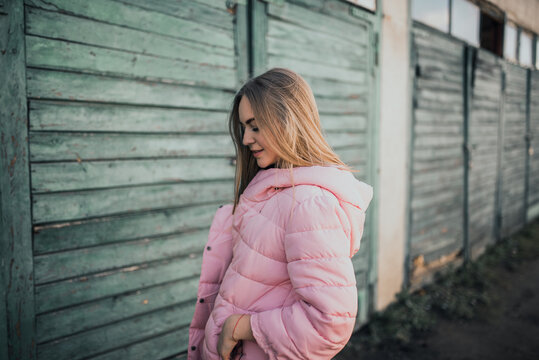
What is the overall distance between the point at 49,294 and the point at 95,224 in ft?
1.41

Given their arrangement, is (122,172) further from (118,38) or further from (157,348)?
(157,348)

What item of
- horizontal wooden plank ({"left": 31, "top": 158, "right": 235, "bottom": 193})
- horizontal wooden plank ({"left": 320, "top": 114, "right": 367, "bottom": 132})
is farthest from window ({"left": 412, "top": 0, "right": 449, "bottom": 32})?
horizontal wooden plank ({"left": 31, "top": 158, "right": 235, "bottom": 193})

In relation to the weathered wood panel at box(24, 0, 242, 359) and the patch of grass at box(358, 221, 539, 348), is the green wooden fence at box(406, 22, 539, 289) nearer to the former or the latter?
the patch of grass at box(358, 221, 539, 348)

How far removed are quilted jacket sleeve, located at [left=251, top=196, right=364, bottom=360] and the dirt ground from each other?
257 cm

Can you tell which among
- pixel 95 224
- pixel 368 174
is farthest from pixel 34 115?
pixel 368 174

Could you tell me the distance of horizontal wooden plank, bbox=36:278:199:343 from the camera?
1938 millimetres

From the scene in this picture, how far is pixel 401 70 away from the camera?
4059mm

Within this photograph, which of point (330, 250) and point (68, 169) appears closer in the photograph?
point (330, 250)

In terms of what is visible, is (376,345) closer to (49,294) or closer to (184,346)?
(184,346)

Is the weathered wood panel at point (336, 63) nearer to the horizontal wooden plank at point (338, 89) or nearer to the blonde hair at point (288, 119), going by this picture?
the horizontal wooden plank at point (338, 89)

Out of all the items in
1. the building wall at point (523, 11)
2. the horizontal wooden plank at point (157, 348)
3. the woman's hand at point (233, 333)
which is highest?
the building wall at point (523, 11)

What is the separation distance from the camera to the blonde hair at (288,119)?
124 centimetres

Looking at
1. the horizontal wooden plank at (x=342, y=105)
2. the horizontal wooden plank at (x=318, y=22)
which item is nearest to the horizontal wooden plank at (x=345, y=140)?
the horizontal wooden plank at (x=342, y=105)

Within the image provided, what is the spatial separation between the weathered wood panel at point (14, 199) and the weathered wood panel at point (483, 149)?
18.4ft
